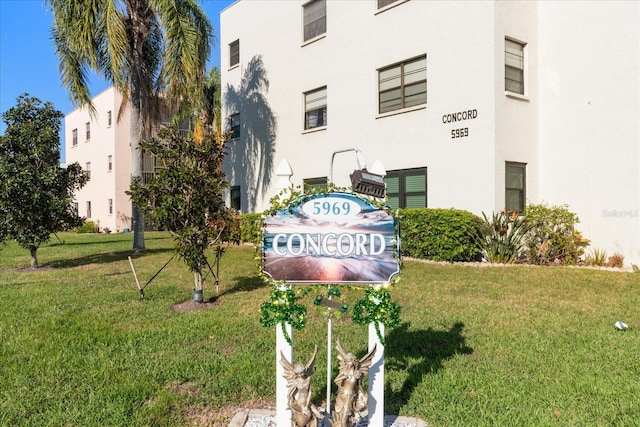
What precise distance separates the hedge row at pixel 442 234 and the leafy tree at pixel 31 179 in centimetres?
476

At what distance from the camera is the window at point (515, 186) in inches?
445

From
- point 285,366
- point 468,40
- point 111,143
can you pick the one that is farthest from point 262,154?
point 111,143

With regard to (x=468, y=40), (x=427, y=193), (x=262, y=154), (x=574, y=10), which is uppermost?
(x=574, y=10)

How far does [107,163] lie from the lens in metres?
32.1

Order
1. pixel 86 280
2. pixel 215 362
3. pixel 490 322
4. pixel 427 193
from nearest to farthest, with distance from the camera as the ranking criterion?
pixel 215 362 < pixel 490 322 < pixel 86 280 < pixel 427 193

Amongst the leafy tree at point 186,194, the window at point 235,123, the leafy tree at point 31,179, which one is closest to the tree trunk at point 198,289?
the leafy tree at point 186,194

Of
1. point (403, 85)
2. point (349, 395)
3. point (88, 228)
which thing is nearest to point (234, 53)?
point (403, 85)

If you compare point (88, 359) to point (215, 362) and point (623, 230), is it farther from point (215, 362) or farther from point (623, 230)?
point (623, 230)

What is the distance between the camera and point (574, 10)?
1126 centimetres

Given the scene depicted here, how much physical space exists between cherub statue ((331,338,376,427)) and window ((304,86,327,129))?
43.1 ft

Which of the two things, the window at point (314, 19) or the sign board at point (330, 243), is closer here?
the sign board at point (330, 243)

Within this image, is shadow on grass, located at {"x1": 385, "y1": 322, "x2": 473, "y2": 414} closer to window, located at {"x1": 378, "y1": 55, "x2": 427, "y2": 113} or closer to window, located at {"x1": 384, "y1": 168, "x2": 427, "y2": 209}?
window, located at {"x1": 384, "y1": 168, "x2": 427, "y2": 209}

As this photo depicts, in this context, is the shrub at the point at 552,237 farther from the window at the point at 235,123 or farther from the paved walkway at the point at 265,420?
the window at the point at 235,123

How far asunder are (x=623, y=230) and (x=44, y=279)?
42.0 ft
